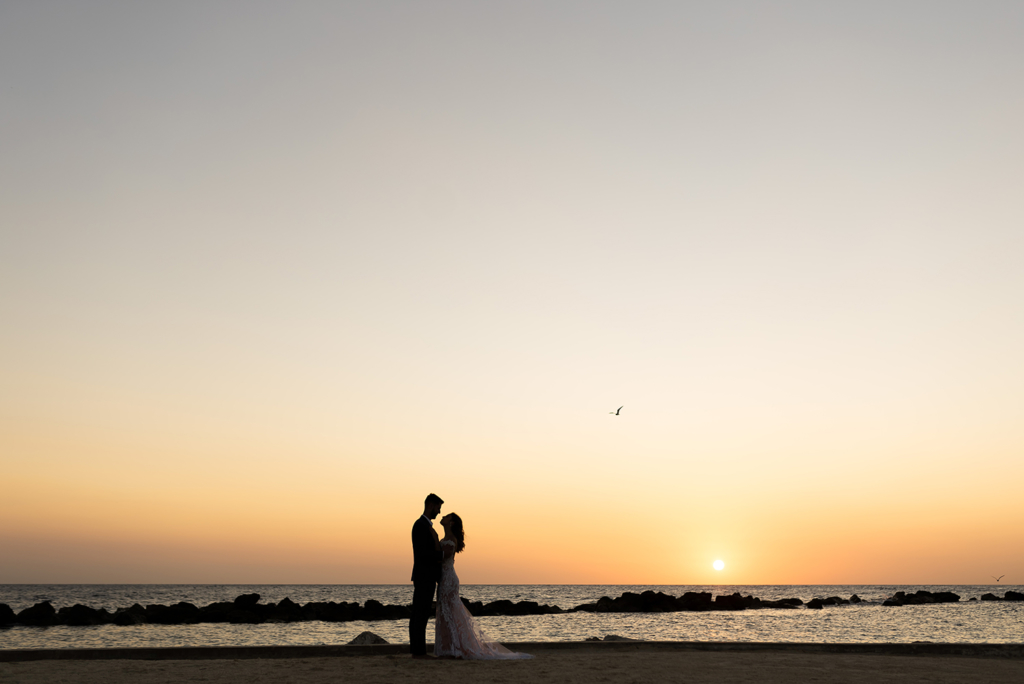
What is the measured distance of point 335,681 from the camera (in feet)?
27.7

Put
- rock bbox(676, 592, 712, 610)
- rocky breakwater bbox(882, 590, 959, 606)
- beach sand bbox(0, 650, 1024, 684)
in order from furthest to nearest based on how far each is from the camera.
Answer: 1. rocky breakwater bbox(882, 590, 959, 606)
2. rock bbox(676, 592, 712, 610)
3. beach sand bbox(0, 650, 1024, 684)

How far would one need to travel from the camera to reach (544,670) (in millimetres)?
9547

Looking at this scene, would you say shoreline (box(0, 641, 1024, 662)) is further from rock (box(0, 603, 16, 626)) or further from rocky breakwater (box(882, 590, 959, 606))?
rocky breakwater (box(882, 590, 959, 606))

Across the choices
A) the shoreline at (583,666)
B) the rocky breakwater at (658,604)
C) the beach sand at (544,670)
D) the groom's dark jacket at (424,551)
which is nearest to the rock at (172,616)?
the rocky breakwater at (658,604)

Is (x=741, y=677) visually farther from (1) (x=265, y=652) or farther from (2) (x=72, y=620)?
(2) (x=72, y=620)

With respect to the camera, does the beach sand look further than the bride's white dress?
No

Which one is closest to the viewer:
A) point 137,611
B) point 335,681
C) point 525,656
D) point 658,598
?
point 335,681

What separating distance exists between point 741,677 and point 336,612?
41.6 meters

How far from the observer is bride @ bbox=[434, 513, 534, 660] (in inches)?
427

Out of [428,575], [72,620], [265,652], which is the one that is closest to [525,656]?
[428,575]

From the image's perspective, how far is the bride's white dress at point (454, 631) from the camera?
1081 cm

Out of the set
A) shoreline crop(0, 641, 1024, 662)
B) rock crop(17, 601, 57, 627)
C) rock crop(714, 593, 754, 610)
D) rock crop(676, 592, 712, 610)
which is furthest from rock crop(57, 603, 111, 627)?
rock crop(714, 593, 754, 610)

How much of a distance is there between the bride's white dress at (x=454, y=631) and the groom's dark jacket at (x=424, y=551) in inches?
11.2

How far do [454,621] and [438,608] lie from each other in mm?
344
